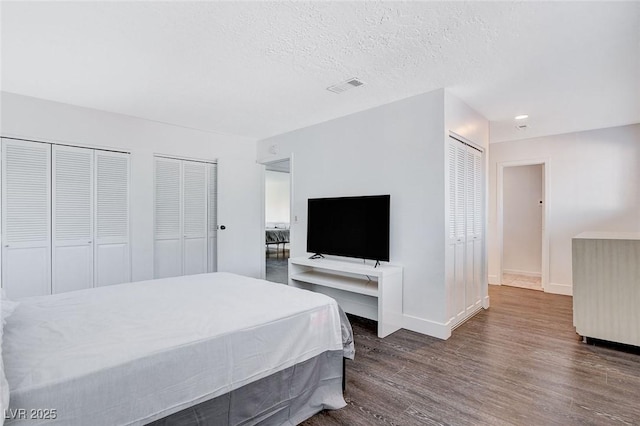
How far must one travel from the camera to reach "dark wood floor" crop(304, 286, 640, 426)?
1.94m

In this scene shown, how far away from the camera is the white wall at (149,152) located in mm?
3477

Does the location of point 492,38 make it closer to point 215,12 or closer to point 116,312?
point 215,12

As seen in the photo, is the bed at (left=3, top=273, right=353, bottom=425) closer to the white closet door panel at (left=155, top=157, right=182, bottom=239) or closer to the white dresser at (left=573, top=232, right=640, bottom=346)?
the white closet door panel at (left=155, top=157, right=182, bottom=239)

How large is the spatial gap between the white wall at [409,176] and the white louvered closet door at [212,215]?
189 cm

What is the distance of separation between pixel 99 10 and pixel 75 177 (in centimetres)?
246

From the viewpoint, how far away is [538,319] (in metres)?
3.77

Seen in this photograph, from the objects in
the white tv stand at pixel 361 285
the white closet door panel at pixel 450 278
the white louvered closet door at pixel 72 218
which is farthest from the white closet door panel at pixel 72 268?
the white closet door panel at pixel 450 278

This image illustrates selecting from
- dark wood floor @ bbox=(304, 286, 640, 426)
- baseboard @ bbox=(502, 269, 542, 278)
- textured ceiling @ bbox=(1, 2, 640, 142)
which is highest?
textured ceiling @ bbox=(1, 2, 640, 142)

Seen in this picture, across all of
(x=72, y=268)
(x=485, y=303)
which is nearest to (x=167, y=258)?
(x=72, y=268)

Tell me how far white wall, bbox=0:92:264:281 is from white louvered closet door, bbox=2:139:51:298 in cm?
22

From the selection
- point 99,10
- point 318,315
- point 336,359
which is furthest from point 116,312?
point 99,10

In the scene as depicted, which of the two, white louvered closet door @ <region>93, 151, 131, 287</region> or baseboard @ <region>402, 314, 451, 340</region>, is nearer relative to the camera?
baseboard @ <region>402, 314, 451, 340</region>

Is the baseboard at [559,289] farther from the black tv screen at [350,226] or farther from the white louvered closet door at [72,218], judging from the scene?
the white louvered closet door at [72,218]

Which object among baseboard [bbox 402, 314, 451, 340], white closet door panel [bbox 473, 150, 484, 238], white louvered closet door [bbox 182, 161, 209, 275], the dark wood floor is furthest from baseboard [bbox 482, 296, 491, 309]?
white louvered closet door [bbox 182, 161, 209, 275]
